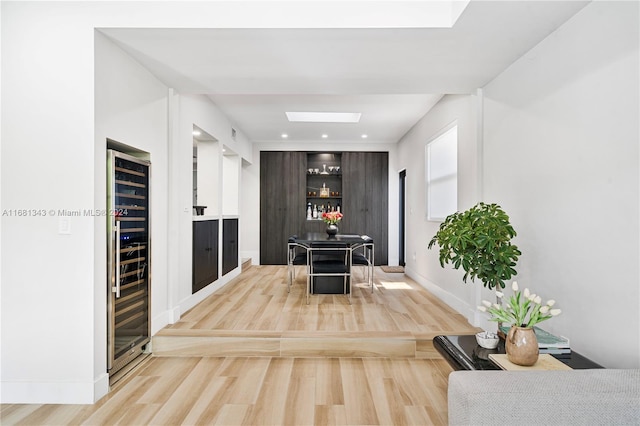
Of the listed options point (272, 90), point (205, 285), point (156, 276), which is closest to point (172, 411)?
point (156, 276)

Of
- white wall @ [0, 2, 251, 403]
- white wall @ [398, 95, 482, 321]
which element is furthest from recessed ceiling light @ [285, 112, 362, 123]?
white wall @ [0, 2, 251, 403]

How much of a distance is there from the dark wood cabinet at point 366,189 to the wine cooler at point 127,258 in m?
5.15

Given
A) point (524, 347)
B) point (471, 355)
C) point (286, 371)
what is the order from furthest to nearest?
1. point (286, 371)
2. point (471, 355)
3. point (524, 347)

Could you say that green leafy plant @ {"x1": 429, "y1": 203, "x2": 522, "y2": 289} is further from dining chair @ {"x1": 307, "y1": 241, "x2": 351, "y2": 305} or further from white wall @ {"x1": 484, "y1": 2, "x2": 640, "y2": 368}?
dining chair @ {"x1": 307, "y1": 241, "x2": 351, "y2": 305}

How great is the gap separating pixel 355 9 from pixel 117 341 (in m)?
2.92

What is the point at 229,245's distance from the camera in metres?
5.96

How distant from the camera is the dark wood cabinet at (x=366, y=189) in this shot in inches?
310

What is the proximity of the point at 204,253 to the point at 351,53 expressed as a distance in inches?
122

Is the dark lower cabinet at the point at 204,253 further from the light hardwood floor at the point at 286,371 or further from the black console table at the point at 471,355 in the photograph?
the black console table at the point at 471,355

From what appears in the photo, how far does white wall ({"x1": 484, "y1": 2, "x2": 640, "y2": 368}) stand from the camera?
1.87 m

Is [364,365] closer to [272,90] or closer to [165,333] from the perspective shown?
[165,333]

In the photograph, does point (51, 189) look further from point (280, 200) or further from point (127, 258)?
point (280, 200)

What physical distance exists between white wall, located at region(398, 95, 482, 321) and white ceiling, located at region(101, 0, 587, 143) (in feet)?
1.68

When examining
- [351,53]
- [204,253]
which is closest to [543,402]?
[351,53]
